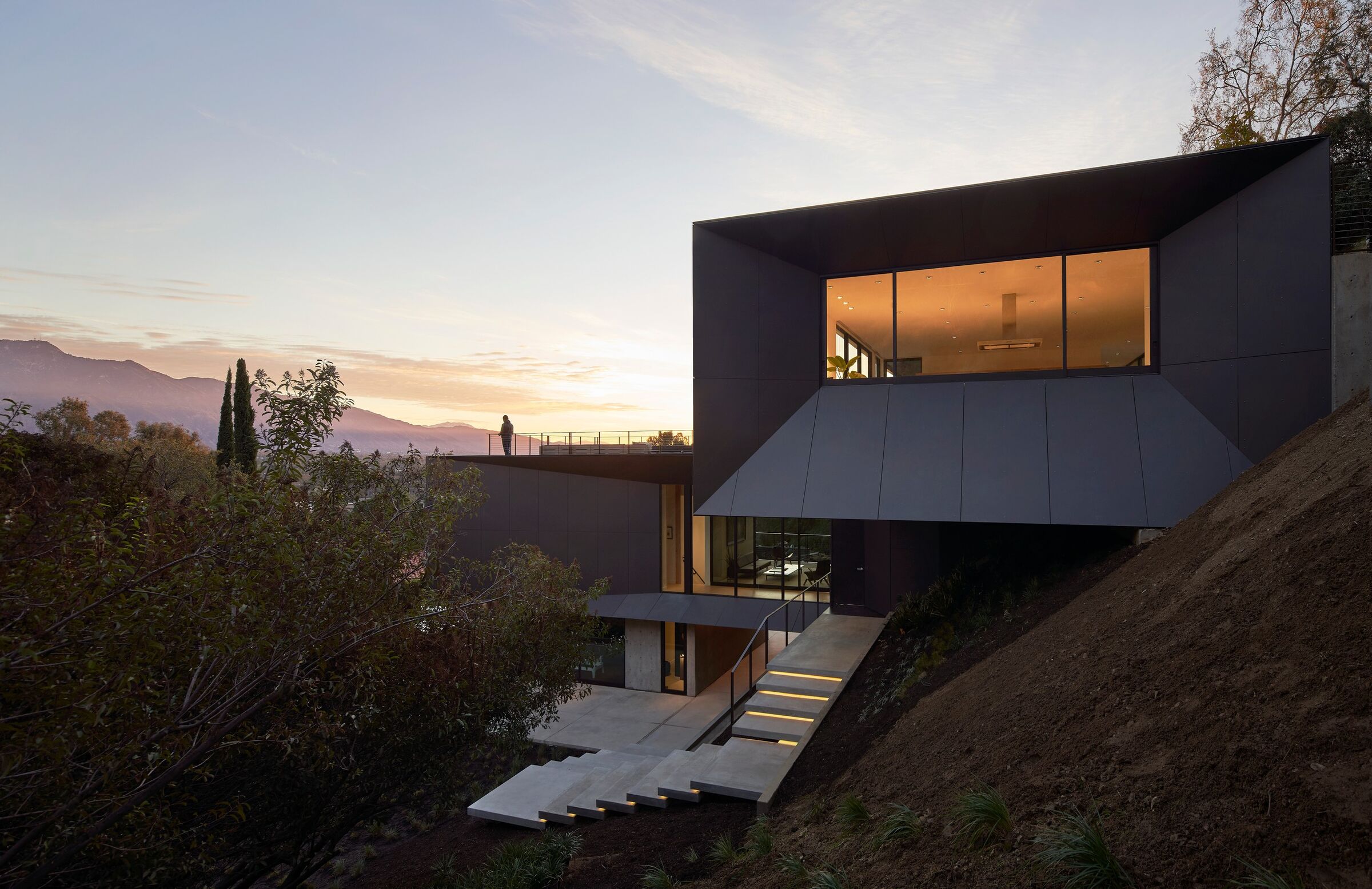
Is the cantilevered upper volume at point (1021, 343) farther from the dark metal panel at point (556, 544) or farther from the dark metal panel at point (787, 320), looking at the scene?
the dark metal panel at point (556, 544)

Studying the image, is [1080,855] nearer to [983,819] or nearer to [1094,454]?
[983,819]

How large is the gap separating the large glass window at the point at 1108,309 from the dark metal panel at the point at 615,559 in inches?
532

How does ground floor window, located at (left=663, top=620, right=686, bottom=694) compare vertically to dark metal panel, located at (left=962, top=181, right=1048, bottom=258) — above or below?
below

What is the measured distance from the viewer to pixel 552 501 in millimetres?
21000

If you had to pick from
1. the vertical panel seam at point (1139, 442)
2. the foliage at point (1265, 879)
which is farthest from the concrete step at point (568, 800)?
the vertical panel seam at point (1139, 442)

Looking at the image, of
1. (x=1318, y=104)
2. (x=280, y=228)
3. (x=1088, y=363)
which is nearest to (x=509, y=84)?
(x=280, y=228)

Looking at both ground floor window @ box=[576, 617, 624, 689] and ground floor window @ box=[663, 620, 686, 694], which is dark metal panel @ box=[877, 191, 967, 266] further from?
ground floor window @ box=[576, 617, 624, 689]

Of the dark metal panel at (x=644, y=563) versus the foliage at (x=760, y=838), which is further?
the dark metal panel at (x=644, y=563)

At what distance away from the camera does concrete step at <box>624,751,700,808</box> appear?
7.91 meters

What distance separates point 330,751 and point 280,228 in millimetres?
19830

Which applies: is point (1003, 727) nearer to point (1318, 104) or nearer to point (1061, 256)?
point (1061, 256)

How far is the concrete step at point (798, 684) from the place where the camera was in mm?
9094

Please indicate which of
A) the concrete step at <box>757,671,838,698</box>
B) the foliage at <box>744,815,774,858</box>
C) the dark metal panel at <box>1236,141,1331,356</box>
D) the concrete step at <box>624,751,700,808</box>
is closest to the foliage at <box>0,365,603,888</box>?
the concrete step at <box>624,751,700,808</box>

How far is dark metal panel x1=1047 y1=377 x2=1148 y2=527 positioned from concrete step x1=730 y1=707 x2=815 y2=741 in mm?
5051
